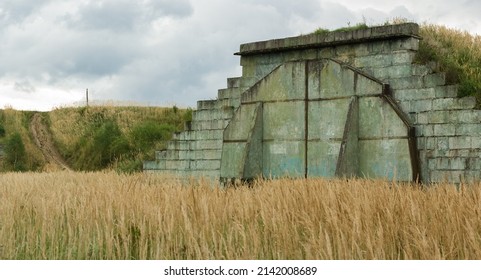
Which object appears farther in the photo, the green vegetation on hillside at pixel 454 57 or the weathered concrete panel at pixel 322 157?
the weathered concrete panel at pixel 322 157

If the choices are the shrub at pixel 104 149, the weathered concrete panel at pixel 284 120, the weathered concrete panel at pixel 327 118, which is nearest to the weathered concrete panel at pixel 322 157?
the weathered concrete panel at pixel 327 118

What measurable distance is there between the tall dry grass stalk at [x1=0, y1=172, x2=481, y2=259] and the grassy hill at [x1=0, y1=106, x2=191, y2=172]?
15702mm

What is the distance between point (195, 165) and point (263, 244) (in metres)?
9.83

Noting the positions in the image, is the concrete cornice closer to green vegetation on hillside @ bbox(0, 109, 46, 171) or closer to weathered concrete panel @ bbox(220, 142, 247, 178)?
weathered concrete panel @ bbox(220, 142, 247, 178)

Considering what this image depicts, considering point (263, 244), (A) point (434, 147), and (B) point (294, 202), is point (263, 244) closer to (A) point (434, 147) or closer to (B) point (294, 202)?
(B) point (294, 202)

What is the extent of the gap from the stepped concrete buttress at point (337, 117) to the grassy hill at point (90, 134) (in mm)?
8700

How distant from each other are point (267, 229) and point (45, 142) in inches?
1323

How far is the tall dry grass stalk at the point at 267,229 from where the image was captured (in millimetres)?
5418

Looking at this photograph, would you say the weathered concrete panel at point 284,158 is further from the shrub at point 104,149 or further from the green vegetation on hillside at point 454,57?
→ the shrub at point 104,149

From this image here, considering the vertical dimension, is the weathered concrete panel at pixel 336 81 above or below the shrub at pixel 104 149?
above

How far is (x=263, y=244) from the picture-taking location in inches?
242

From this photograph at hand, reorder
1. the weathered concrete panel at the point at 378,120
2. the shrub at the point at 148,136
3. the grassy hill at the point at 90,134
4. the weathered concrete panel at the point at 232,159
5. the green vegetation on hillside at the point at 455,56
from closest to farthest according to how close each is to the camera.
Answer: the weathered concrete panel at the point at 378,120
the green vegetation on hillside at the point at 455,56
the weathered concrete panel at the point at 232,159
the shrub at the point at 148,136
the grassy hill at the point at 90,134

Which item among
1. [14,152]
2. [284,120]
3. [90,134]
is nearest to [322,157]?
[284,120]

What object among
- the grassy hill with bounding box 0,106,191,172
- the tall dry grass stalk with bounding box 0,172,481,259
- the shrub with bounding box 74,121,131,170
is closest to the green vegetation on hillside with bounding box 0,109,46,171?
the grassy hill with bounding box 0,106,191,172
